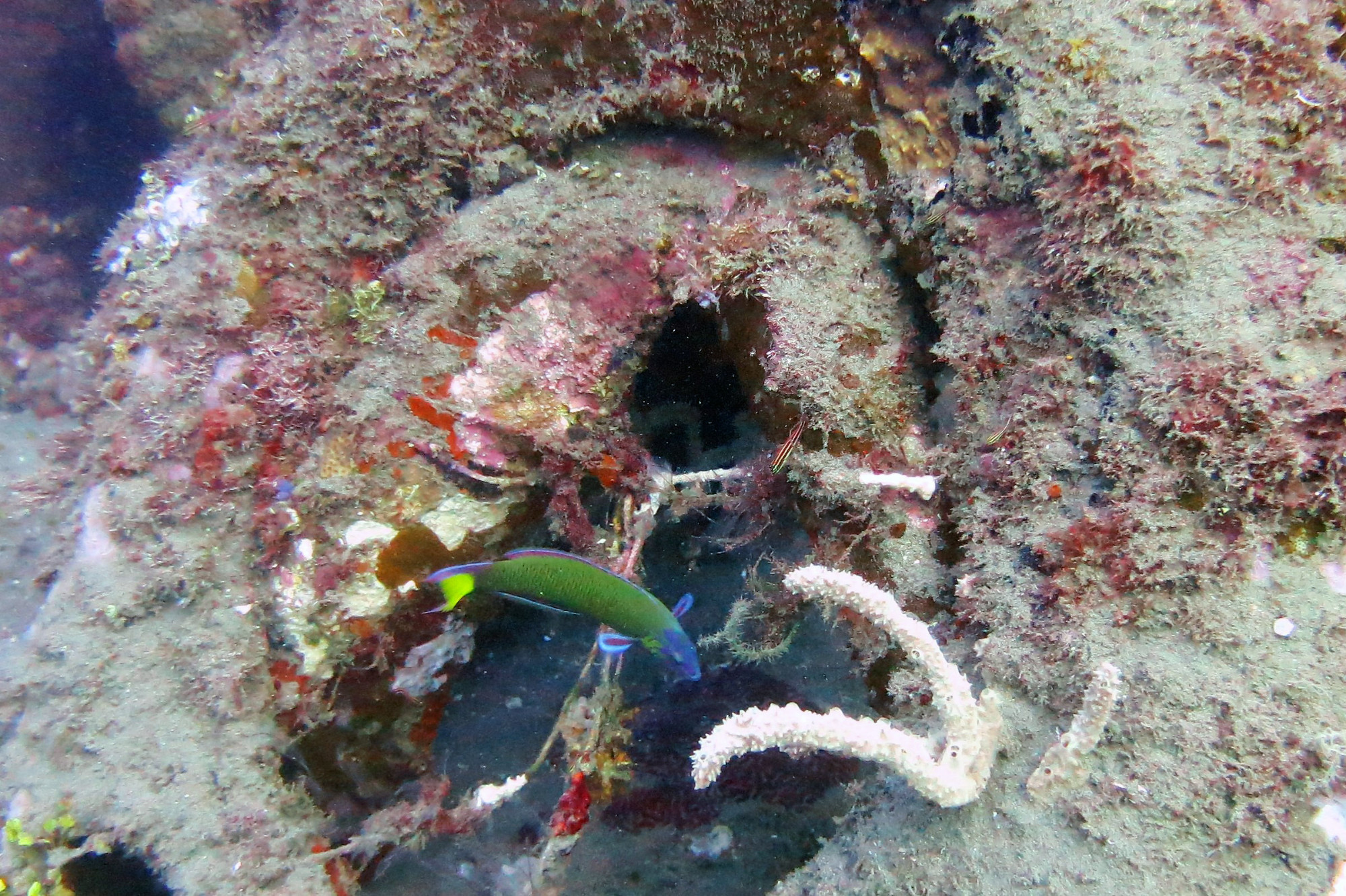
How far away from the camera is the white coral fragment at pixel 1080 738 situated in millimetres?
1756

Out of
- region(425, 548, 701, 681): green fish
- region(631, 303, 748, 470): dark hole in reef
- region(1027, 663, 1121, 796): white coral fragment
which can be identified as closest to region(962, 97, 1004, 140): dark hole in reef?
region(631, 303, 748, 470): dark hole in reef

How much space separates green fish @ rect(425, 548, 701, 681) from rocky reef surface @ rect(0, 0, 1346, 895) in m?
0.70

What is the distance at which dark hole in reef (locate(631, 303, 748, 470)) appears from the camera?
373 centimetres

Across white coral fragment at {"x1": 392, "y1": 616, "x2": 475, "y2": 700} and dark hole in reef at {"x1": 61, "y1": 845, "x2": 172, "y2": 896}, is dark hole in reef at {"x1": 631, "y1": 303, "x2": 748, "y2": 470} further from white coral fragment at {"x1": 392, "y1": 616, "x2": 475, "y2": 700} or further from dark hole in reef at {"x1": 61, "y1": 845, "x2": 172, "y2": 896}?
dark hole in reef at {"x1": 61, "y1": 845, "x2": 172, "y2": 896}

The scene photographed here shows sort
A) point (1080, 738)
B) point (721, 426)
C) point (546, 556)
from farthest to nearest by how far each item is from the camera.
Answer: point (721, 426) → point (546, 556) → point (1080, 738)

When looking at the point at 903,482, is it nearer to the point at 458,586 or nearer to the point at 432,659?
the point at 458,586

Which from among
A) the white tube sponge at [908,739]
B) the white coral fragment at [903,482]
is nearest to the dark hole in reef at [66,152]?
the white coral fragment at [903,482]

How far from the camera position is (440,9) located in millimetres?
3529

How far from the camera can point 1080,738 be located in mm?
1794

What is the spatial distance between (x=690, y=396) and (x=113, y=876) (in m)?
4.01

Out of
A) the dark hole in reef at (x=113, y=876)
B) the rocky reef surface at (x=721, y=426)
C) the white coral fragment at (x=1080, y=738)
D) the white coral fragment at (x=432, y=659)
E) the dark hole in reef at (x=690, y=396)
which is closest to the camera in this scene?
the white coral fragment at (x=1080, y=738)

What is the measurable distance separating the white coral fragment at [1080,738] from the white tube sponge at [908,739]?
15 centimetres

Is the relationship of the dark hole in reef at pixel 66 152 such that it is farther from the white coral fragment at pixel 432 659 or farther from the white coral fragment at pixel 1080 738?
the white coral fragment at pixel 1080 738

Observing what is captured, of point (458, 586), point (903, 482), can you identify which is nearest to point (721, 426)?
point (903, 482)
